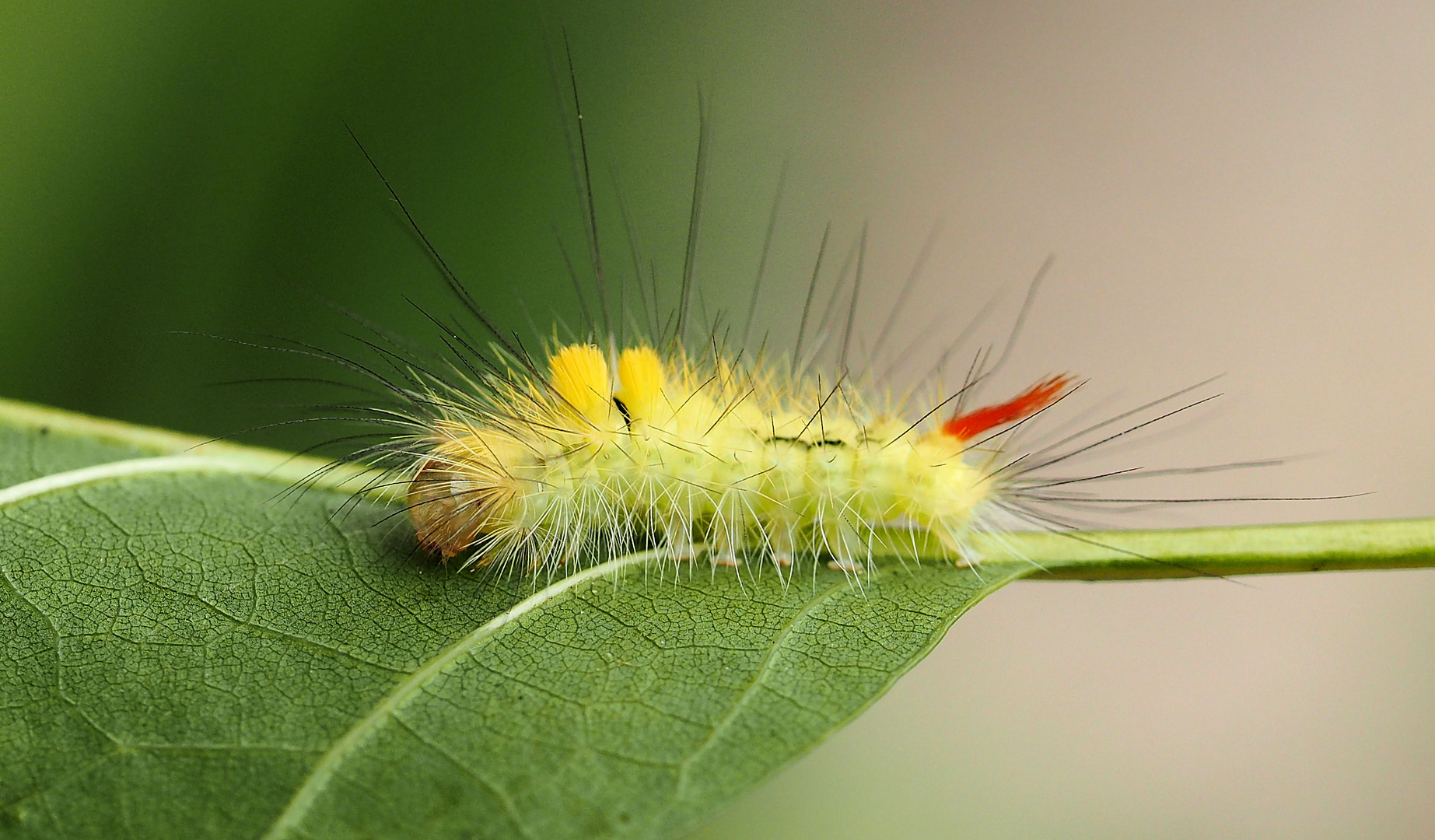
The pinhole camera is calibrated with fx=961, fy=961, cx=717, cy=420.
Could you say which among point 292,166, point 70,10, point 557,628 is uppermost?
point 70,10

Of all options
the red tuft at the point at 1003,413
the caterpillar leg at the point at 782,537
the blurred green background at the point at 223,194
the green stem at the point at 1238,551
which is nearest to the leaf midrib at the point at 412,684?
the caterpillar leg at the point at 782,537

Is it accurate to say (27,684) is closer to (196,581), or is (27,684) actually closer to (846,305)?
(196,581)

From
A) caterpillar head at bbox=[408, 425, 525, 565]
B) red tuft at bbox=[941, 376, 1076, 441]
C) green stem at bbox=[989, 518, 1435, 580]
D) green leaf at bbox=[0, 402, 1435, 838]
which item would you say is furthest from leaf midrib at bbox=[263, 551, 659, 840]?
green stem at bbox=[989, 518, 1435, 580]

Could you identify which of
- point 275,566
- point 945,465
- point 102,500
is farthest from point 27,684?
point 945,465

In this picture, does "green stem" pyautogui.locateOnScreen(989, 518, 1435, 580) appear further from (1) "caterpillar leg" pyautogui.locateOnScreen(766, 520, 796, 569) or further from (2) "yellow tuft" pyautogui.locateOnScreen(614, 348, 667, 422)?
(2) "yellow tuft" pyautogui.locateOnScreen(614, 348, 667, 422)

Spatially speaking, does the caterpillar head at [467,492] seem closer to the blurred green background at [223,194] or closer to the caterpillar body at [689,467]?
the caterpillar body at [689,467]

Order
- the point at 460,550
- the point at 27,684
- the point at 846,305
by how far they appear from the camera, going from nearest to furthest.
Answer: the point at 27,684 → the point at 460,550 → the point at 846,305
